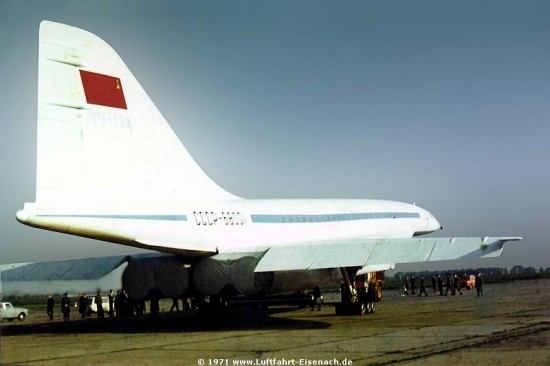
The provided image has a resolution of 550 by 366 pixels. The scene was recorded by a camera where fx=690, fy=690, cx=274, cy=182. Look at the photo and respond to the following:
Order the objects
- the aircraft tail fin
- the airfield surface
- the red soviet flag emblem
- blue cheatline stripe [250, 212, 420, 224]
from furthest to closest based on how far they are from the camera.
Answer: blue cheatline stripe [250, 212, 420, 224] → the red soviet flag emblem → the aircraft tail fin → the airfield surface

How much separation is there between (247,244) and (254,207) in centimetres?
151

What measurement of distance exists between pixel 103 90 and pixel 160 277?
477cm

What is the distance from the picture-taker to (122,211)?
14250 millimetres

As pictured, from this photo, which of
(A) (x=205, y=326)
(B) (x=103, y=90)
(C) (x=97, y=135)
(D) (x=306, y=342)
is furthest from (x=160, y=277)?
(D) (x=306, y=342)

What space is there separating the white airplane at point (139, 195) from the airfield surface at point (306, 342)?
153 centimetres

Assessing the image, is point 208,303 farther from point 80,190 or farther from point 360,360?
point 360,360

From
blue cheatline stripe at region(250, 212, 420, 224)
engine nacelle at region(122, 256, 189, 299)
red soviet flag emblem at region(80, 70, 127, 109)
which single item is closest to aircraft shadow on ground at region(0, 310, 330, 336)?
engine nacelle at region(122, 256, 189, 299)

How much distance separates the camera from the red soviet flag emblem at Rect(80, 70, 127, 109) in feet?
47.2

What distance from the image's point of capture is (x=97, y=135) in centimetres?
1424

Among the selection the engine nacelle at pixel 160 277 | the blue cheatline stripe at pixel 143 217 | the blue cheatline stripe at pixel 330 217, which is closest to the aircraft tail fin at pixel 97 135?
the blue cheatline stripe at pixel 143 217

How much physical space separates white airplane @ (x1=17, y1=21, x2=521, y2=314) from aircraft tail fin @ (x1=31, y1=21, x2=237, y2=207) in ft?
0.08

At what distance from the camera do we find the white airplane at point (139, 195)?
13164 millimetres

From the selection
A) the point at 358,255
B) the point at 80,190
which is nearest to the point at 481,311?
the point at 358,255

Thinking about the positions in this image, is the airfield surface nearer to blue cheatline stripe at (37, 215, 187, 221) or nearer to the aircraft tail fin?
blue cheatline stripe at (37, 215, 187, 221)
